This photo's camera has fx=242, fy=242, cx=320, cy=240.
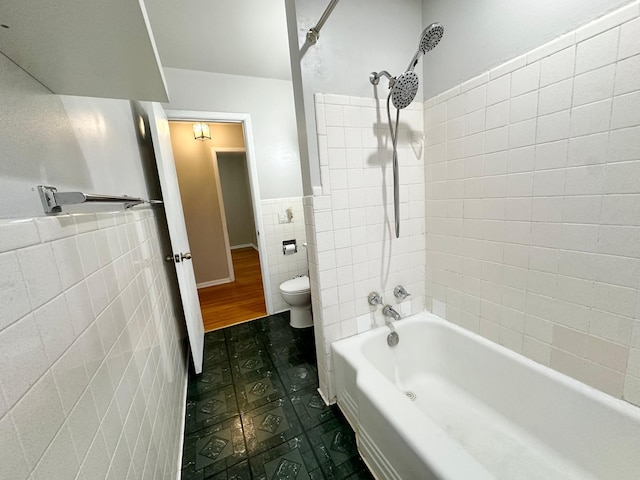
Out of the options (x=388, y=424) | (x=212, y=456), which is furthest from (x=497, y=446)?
(x=212, y=456)

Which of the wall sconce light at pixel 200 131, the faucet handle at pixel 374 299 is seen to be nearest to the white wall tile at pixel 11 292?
the faucet handle at pixel 374 299

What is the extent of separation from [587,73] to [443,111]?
57cm

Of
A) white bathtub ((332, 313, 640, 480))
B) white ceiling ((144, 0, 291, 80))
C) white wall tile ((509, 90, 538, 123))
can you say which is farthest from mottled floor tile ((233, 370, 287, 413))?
white ceiling ((144, 0, 291, 80))

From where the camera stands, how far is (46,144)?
0.55 metres

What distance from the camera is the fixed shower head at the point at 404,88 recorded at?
3.60 ft

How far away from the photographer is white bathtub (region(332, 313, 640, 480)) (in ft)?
2.72

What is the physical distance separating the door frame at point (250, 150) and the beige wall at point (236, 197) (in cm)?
294

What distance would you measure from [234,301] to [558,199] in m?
2.92

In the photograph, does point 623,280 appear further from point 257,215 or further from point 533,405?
point 257,215

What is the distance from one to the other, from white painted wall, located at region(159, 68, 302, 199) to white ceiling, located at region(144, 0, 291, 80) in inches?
3.5

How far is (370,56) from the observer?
50.4 inches

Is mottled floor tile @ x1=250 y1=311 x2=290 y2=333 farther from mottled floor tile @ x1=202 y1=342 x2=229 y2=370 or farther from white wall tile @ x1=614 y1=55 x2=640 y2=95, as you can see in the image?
white wall tile @ x1=614 y1=55 x2=640 y2=95

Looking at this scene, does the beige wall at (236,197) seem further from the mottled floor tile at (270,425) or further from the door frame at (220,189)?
the mottled floor tile at (270,425)

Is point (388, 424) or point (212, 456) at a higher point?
point (388, 424)
